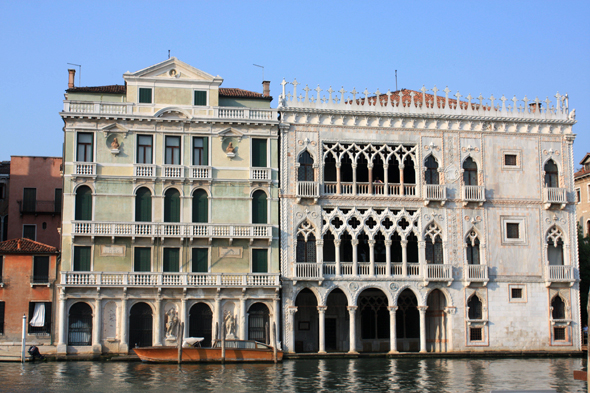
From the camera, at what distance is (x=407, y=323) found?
41.6 m

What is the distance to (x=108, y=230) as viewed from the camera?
36812 mm

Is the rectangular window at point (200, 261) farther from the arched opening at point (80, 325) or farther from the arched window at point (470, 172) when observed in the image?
the arched window at point (470, 172)

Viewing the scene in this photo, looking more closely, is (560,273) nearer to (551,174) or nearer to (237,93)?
(551,174)

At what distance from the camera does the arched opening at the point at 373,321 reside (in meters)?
40.9

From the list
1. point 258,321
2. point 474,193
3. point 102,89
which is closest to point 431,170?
point 474,193

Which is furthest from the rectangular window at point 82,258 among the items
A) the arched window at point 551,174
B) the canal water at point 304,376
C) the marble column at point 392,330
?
Answer: the arched window at point 551,174

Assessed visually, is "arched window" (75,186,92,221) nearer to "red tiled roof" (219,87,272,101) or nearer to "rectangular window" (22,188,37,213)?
"red tiled roof" (219,87,272,101)

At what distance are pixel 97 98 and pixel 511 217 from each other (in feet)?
72.5

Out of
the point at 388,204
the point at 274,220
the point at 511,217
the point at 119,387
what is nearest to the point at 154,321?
the point at 274,220

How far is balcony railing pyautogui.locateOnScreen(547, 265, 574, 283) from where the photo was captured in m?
39.9

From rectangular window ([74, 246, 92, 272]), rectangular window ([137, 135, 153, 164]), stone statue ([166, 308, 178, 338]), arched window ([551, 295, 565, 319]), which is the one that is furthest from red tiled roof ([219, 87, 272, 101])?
arched window ([551, 295, 565, 319])

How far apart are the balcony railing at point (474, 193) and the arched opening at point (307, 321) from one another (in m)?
9.52

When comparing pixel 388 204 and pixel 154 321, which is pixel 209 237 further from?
pixel 388 204

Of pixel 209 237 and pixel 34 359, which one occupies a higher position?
pixel 209 237
